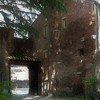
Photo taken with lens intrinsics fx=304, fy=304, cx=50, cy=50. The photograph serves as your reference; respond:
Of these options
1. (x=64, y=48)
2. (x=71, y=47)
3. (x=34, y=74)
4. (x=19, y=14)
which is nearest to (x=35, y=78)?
(x=34, y=74)

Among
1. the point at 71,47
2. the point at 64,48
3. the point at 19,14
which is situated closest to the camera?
the point at 19,14

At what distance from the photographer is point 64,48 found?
86.2 ft

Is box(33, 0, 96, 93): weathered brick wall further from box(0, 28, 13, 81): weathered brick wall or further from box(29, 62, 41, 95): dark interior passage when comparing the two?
box(0, 28, 13, 81): weathered brick wall

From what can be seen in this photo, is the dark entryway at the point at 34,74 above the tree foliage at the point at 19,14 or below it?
below

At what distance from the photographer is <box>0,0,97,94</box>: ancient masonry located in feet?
80.3

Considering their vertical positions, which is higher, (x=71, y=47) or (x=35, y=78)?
(x=71, y=47)

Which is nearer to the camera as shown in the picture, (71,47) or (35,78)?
(71,47)

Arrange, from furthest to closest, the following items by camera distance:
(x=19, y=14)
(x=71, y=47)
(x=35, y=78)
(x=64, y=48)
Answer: (x=35, y=78) < (x=64, y=48) < (x=71, y=47) < (x=19, y=14)

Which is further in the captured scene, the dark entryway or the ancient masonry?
the dark entryway

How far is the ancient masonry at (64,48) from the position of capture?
24.5 metres

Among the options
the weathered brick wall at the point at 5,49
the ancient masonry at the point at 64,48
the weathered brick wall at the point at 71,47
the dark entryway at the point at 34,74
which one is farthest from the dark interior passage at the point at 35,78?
the weathered brick wall at the point at 5,49

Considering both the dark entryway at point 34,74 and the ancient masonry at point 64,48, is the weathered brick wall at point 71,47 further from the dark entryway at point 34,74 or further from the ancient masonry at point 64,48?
the dark entryway at point 34,74

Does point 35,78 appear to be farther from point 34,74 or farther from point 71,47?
point 71,47

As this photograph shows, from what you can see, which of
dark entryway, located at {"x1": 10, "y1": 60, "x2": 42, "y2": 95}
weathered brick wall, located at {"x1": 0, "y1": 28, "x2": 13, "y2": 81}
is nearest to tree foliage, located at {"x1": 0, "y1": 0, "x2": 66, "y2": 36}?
weathered brick wall, located at {"x1": 0, "y1": 28, "x2": 13, "y2": 81}
